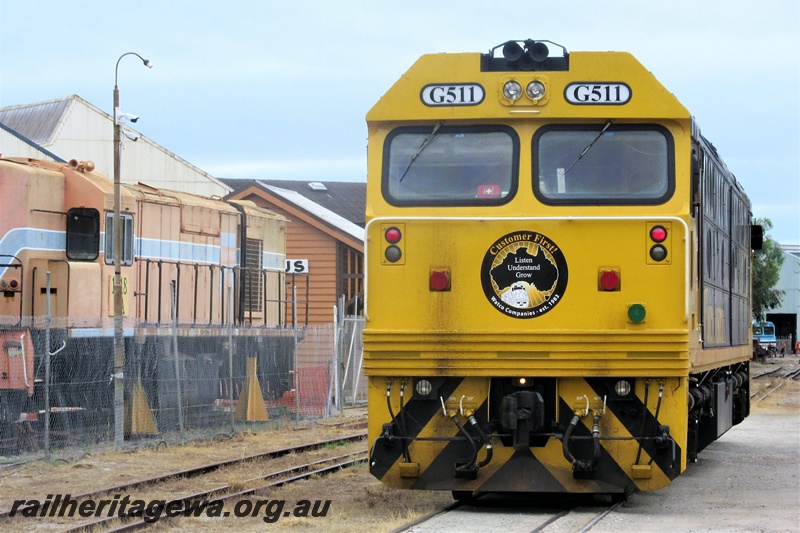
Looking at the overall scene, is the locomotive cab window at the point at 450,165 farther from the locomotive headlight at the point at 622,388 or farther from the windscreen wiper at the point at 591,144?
the locomotive headlight at the point at 622,388

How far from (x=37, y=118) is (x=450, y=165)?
128 ft

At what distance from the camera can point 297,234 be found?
36219 millimetres

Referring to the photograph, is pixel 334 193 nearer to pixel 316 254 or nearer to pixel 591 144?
pixel 316 254

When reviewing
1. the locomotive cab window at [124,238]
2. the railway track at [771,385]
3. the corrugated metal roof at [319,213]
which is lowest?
the railway track at [771,385]

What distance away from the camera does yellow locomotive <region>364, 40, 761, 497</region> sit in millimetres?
9922

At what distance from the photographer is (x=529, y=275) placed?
10.1 metres

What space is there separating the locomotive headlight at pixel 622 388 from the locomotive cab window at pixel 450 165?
6.15 ft

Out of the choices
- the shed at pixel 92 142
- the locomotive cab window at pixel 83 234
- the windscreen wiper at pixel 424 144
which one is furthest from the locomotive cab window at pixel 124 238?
the shed at pixel 92 142

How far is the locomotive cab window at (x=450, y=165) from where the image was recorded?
10.2 metres

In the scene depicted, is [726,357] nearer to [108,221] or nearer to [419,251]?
[419,251]

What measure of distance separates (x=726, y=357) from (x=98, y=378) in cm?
875

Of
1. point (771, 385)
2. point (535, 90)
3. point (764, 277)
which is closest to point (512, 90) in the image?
point (535, 90)

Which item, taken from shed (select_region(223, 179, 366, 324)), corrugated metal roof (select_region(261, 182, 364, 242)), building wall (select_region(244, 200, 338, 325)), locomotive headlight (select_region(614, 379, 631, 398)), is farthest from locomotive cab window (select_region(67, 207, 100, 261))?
building wall (select_region(244, 200, 338, 325))

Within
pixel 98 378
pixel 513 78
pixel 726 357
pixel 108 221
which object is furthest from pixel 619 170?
pixel 108 221
